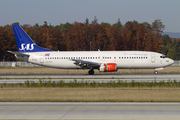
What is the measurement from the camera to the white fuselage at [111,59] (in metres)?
42.8

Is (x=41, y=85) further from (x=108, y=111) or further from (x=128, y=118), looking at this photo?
(x=128, y=118)

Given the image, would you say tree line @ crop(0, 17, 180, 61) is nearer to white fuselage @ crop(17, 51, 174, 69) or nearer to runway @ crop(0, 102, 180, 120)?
white fuselage @ crop(17, 51, 174, 69)

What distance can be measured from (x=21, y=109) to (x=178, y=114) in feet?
27.4

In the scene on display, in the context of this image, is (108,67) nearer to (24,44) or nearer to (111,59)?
(111,59)

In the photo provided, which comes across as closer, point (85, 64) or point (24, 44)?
point (85, 64)

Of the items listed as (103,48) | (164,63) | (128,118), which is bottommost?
(128,118)

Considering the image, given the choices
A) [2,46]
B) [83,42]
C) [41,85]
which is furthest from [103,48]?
[41,85]

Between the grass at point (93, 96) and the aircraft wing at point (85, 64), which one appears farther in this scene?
the aircraft wing at point (85, 64)

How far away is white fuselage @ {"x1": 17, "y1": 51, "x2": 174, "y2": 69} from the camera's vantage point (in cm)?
4275

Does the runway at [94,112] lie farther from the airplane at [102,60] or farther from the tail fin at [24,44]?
the tail fin at [24,44]

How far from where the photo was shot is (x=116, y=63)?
140 feet

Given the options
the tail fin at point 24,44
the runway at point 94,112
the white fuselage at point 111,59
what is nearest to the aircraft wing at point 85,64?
the white fuselage at point 111,59

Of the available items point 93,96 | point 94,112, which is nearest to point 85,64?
point 93,96

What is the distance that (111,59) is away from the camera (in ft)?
141
